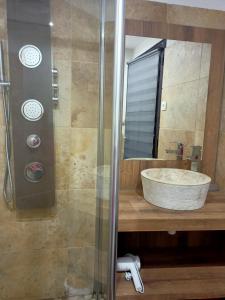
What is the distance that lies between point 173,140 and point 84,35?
0.84m

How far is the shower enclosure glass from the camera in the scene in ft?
4.08

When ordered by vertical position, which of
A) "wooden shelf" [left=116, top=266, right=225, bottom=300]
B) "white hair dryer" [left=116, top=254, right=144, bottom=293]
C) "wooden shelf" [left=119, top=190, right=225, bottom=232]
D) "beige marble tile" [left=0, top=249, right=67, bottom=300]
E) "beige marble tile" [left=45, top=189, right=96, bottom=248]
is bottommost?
"beige marble tile" [left=0, top=249, right=67, bottom=300]

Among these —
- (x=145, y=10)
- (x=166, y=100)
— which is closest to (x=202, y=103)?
(x=166, y=100)

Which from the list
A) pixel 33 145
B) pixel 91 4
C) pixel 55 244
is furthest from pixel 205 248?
pixel 91 4

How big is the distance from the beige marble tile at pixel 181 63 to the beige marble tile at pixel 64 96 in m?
0.59

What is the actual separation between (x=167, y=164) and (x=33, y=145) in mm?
854

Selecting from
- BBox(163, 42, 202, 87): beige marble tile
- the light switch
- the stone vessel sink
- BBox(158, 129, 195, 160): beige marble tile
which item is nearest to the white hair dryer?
the stone vessel sink

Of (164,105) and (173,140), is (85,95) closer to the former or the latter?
(164,105)

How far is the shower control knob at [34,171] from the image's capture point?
1.36 metres

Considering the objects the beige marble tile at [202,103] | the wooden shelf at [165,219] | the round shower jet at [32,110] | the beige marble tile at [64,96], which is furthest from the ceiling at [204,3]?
the wooden shelf at [165,219]

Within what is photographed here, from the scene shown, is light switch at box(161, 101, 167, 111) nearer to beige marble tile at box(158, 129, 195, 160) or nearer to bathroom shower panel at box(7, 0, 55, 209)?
beige marble tile at box(158, 129, 195, 160)

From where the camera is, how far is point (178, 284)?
4.00ft

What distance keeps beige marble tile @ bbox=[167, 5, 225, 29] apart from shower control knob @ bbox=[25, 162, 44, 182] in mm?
1186

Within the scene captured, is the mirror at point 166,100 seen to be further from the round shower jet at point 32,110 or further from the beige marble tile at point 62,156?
the round shower jet at point 32,110
